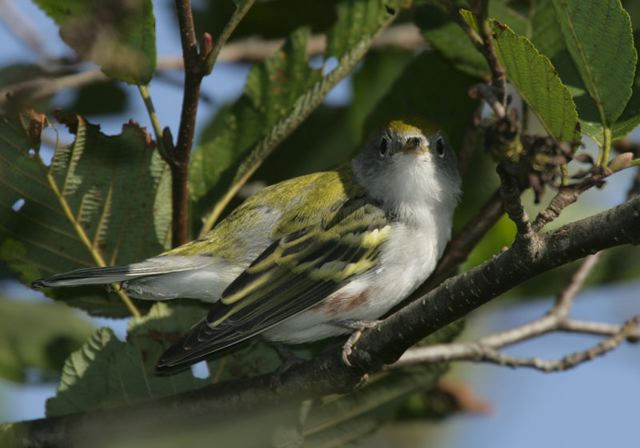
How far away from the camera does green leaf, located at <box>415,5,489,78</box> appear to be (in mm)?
3723

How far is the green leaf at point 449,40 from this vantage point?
3.72m

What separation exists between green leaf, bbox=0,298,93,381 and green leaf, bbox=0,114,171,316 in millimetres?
261

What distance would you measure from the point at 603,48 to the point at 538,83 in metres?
0.23

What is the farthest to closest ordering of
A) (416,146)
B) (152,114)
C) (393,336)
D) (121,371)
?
(416,146) < (121,371) < (152,114) < (393,336)

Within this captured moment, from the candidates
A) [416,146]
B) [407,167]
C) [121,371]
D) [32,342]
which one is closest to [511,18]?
[416,146]

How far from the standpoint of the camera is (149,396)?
3354 mm

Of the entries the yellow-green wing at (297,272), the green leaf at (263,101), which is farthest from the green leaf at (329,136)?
the green leaf at (263,101)

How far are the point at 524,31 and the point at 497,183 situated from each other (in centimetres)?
61

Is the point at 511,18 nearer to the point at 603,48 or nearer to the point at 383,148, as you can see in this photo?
the point at 383,148

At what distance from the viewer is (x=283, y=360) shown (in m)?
3.73

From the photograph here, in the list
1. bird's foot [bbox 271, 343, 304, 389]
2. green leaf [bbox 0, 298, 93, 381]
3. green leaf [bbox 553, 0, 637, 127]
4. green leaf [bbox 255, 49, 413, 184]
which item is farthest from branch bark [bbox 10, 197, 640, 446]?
green leaf [bbox 255, 49, 413, 184]

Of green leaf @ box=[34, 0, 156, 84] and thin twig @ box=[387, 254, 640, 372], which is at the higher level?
green leaf @ box=[34, 0, 156, 84]

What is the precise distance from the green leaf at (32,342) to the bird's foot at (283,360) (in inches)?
30.1

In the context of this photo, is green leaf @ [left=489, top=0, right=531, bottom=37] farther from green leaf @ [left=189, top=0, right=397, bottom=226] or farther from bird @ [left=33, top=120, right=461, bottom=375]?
bird @ [left=33, top=120, right=461, bottom=375]
